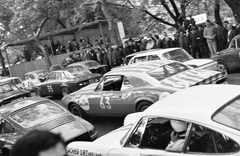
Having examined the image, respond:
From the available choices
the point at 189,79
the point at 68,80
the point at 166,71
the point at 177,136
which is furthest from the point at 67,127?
the point at 68,80

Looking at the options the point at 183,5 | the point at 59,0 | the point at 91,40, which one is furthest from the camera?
the point at 91,40

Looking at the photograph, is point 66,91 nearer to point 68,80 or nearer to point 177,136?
point 68,80

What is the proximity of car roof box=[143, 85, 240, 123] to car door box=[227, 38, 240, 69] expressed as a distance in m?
7.12

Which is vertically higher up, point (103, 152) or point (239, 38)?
point (239, 38)

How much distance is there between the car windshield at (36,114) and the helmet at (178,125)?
4.02 metres

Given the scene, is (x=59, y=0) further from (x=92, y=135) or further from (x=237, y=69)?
(x=92, y=135)

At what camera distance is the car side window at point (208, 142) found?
2.94m

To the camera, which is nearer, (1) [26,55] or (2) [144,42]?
(2) [144,42]

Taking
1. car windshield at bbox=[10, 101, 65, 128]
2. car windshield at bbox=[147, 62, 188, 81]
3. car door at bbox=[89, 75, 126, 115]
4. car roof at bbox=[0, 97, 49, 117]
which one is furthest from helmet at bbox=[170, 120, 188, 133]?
car roof at bbox=[0, 97, 49, 117]

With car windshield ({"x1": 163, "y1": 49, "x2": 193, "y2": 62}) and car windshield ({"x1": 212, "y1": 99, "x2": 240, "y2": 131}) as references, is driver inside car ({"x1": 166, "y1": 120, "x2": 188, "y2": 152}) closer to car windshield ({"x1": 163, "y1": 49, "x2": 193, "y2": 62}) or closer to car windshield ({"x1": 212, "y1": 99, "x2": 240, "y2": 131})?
car windshield ({"x1": 212, "y1": 99, "x2": 240, "y2": 131})

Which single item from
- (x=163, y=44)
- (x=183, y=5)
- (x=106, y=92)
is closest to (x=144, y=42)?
(x=163, y=44)

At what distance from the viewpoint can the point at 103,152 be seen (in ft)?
13.6

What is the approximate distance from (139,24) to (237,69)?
1053cm

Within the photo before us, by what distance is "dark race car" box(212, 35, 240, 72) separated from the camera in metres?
10.6
